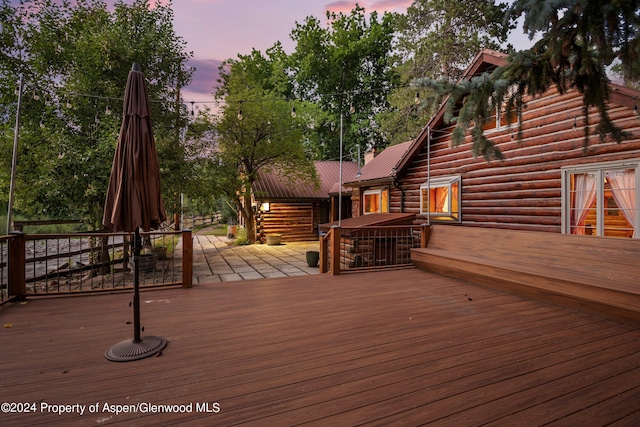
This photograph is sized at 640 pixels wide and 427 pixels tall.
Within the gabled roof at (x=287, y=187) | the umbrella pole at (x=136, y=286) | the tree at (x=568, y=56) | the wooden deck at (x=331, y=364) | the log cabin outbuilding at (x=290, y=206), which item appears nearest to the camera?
the wooden deck at (x=331, y=364)

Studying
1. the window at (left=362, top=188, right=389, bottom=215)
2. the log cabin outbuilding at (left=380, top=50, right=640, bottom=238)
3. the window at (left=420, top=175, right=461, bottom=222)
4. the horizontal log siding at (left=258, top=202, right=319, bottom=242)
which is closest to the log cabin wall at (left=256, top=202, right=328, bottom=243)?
the horizontal log siding at (left=258, top=202, right=319, bottom=242)

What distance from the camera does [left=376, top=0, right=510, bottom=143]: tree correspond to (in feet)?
55.7

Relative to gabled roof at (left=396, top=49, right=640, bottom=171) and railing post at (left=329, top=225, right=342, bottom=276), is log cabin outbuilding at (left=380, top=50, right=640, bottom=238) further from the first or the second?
railing post at (left=329, top=225, right=342, bottom=276)

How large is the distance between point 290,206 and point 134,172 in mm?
15077

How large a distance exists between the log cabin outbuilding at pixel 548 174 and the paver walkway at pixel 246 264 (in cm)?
498

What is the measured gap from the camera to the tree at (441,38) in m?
17.0

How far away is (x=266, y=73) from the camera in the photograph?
94.0 feet

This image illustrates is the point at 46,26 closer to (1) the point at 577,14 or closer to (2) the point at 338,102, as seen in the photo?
(1) the point at 577,14

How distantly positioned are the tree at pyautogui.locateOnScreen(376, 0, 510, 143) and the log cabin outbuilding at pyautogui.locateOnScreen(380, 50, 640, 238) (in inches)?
327

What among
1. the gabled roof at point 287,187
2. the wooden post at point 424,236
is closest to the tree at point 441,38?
the gabled roof at point 287,187

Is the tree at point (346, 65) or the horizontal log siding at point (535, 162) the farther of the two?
the tree at point (346, 65)

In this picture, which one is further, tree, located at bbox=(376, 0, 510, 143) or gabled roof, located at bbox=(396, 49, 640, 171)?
tree, located at bbox=(376, 0, 510, 143)

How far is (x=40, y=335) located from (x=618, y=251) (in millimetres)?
7783

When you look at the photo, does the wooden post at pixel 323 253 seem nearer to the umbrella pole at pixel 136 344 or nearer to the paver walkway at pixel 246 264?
→ the paver walkway at pixel 246 264
